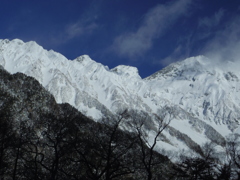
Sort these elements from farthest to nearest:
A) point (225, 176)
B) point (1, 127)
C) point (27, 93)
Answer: point (27, 93) → point (1, 127) → point (225, 176)

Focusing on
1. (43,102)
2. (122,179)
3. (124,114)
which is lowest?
(124,114)

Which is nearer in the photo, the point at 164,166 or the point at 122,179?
the point at 122,179

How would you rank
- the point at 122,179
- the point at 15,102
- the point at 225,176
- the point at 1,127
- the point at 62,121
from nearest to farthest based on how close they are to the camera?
the point at 225,176 → the point at 62,121 → the point at 1,127 → the point at 122,179 → the point at 15,102

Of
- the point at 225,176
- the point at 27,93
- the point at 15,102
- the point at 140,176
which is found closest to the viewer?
the point at 225,176

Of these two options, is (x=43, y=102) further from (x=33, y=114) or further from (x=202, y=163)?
(x=202, y=163)

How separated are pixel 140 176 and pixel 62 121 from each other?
95.3 meters

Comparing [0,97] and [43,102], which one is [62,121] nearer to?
[0,97]

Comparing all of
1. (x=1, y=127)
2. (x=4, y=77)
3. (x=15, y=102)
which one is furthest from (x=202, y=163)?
(x=4, y=77)

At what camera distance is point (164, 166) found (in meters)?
137

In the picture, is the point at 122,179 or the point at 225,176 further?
the point at 122,179

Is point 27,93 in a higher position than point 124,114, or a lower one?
higher

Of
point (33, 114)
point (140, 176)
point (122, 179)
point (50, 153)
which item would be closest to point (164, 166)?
point (140, 176)

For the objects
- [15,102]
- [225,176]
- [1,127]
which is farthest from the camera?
[15,102]

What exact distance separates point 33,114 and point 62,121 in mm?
106114
